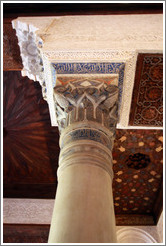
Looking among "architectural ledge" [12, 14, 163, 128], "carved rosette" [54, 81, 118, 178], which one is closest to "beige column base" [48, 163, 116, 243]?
"carved rosette" [54, 81, 118, 178]

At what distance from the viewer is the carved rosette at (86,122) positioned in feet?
7.50

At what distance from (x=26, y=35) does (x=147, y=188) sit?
3.33 metres

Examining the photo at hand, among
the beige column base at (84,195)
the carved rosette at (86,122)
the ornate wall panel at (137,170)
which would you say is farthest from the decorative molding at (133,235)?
the beige column base at (84,195)

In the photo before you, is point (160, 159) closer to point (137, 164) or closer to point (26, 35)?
point (137, 164)

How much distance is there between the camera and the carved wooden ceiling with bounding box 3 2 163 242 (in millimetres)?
3383

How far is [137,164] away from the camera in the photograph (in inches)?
179

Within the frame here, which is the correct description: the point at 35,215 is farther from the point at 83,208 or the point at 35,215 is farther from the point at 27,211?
the point at 83,208

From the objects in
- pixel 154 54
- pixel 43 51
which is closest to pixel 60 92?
pixel 43 51

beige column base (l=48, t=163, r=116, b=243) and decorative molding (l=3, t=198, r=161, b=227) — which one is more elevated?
decorative molding (l=3, t=198, r=161, b=227)

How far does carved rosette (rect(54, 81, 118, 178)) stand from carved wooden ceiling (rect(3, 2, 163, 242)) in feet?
2.03

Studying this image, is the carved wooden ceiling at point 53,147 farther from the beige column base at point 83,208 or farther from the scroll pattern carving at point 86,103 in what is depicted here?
the beige column base at point 83,208

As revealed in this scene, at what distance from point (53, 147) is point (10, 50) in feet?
6.28

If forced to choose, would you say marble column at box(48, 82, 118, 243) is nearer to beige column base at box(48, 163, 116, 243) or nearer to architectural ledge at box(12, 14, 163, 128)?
beige column base at box(48, 163, 116, 243)

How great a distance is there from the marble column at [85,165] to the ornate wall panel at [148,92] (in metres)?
0.46
